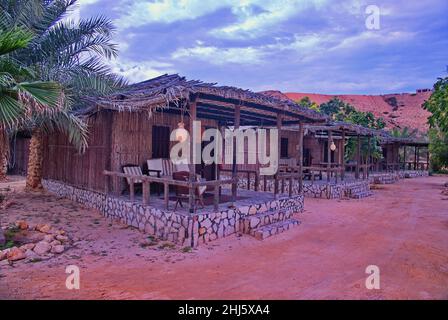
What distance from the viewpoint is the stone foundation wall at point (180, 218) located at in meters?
6.95

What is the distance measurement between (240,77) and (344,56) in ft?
38.0

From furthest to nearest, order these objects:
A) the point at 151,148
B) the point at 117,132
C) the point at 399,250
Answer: the point at 151,148, the point at 117,132, the point at 399,250

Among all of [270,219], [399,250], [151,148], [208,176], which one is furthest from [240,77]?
[399,250]

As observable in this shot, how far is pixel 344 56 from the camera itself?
12.1 m

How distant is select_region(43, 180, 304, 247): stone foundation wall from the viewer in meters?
6.95

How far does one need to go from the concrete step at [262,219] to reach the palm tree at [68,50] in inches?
182

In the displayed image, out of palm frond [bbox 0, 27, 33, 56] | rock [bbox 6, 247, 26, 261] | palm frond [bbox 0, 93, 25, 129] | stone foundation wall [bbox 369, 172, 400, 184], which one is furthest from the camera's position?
stone foundation wall [bbox 369, 172, 400, 184]

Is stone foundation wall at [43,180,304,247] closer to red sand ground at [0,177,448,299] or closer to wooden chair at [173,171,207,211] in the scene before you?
red sand ground at [0,177,448,299]

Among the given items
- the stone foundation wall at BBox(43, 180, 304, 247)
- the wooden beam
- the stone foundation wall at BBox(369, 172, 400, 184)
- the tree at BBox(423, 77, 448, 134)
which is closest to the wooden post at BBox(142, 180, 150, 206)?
the stone foundation wall at BBox(43, 180, 304, 247)

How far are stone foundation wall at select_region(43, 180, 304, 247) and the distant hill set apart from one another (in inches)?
1835

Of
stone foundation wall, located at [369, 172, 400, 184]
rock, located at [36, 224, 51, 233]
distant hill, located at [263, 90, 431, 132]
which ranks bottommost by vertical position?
rock, located at [36, 224, 51, 233]

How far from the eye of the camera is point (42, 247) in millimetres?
6238

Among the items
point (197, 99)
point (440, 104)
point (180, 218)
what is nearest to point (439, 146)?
point (440, 104)
